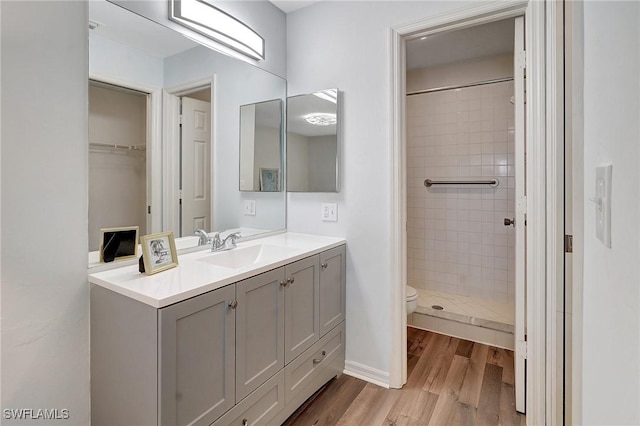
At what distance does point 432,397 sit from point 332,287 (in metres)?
0.83

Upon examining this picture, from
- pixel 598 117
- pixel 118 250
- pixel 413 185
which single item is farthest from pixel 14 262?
pixel 413 185

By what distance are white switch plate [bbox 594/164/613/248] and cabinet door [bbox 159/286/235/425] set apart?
115 centimetres

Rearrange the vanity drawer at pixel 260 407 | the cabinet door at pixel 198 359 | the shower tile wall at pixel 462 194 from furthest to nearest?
the shower tile wall at pixel 462 194 < the vanity drawer at pixel 260 407 < the cabinet door at pixel 198 359

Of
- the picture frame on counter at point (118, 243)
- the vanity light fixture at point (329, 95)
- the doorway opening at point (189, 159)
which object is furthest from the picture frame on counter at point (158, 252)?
the vanity light fixture at point (329, 95)

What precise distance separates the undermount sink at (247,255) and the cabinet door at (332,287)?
0.78 ft

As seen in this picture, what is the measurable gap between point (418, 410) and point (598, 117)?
5.71ft

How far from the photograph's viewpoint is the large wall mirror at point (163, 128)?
1423 millimetres

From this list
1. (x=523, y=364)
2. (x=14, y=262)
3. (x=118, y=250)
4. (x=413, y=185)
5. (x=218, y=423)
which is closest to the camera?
(x=14, y=262)

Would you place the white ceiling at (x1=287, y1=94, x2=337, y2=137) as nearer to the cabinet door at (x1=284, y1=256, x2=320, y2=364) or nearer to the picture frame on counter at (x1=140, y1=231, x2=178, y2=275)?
the cabinet door at (x1=284, y1=256, x2=320, y2=364)

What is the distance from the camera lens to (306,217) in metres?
2.33

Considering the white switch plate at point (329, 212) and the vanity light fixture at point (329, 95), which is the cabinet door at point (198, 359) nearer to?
the white switch plate at point (329, 212)

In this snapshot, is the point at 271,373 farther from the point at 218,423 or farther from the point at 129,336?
the point at 129,336

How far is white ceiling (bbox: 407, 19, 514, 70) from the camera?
2496mm

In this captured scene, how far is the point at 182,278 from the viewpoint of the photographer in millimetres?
1313
